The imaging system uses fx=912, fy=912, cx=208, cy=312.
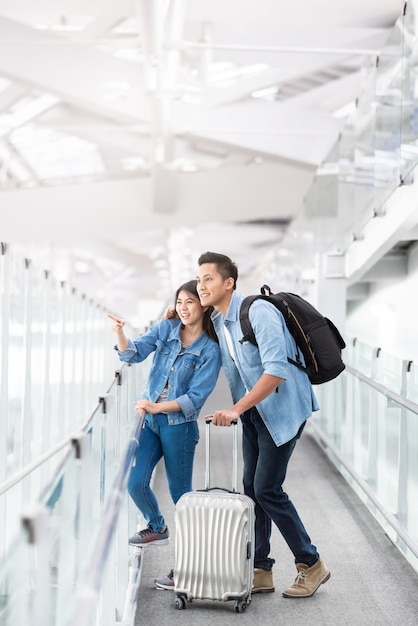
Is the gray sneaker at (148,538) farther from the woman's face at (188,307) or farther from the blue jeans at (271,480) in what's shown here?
the woman's face at (188,307)

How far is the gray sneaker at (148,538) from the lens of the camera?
5.04 m

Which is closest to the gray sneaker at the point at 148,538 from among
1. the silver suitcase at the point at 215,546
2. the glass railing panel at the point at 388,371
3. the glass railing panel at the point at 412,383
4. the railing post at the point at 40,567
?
the silver suitcase at the point at 215,546

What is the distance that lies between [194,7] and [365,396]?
7034 millimetres

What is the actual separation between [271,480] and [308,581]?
688 mm

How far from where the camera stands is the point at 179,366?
193 inches

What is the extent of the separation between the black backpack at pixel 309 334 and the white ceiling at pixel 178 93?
216 inches

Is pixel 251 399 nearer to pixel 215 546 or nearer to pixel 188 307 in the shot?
pixel 188 307

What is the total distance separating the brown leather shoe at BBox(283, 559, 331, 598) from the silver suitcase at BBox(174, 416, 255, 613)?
349 mm

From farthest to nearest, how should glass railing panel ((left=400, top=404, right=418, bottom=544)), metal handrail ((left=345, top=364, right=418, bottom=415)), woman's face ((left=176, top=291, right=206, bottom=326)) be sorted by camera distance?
glass railing panel ((left=400, top=404, right=418, bottom=544))
metal handrail ((left=345, top=364, right=418, bottom=415))
woman's face ((left=176, top=291, right=206, bottom=326))

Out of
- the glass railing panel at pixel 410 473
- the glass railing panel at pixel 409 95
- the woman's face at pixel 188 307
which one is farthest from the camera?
the glass railing panel at pixel 409 95

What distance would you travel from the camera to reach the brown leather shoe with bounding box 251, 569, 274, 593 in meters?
5.01

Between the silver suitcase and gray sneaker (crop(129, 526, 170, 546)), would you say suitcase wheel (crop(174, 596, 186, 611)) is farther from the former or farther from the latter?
gray sneaker (crop(129, 526, 170, 546))

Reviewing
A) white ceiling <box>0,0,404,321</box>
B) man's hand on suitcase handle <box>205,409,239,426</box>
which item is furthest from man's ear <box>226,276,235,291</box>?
white ceiling <box>0,0,404,321</box>

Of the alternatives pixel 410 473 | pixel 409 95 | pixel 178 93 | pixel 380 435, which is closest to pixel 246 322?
pixel 410 473
